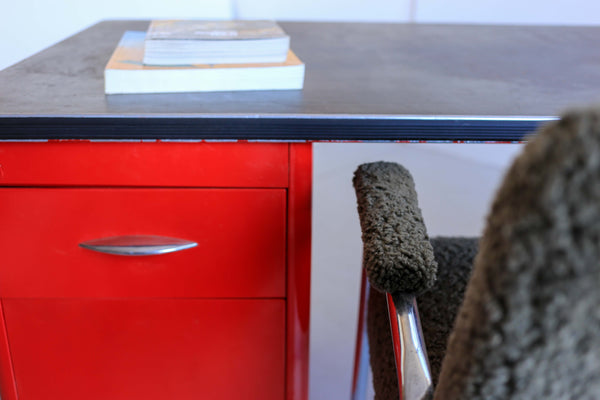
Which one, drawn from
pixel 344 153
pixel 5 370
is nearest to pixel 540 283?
pixel 5 370

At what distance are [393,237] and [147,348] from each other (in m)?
0.40

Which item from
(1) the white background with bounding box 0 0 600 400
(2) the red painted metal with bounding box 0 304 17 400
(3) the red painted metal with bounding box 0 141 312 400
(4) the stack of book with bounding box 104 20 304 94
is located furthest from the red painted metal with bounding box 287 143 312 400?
(1) the white background with bounding box 0 0 600 400

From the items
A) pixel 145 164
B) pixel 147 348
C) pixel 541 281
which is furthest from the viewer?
pixel 147 348

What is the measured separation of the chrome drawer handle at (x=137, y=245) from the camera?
A: 68 centimetres

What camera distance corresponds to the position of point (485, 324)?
250mm

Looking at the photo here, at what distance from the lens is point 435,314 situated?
0.71m

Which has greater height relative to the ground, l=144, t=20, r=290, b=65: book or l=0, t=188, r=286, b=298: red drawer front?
l=144, t=20, r=290, b=65: book

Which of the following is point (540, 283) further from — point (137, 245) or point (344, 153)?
point (344, 153)

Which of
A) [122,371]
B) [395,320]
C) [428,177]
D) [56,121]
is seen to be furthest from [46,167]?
[428,177]

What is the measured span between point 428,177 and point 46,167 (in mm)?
1854

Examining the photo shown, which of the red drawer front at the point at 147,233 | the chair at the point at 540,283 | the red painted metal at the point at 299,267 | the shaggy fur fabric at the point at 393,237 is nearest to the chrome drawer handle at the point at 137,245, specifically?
the red drawer front at the point at 147,233

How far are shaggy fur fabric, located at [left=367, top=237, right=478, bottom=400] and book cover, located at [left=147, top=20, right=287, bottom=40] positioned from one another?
1.25 feet

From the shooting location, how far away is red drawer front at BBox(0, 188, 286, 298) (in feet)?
2.19

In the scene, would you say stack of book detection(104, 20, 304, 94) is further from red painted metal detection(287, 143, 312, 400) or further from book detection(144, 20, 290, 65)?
red painted metal detection(287, 143, 312, 400)
